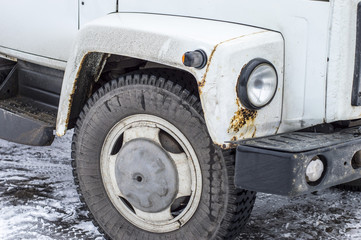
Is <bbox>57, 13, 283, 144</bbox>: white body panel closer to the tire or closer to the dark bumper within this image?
the dark bumper

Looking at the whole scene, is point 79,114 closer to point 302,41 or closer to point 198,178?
point 198,178

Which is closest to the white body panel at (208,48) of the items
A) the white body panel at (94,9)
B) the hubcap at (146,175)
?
the white body panel at (94,9)

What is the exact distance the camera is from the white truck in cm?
233

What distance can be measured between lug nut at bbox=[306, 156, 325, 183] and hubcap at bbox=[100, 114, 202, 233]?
0.49 m

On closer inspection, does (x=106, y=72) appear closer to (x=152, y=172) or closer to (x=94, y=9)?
(x=94, y=9)

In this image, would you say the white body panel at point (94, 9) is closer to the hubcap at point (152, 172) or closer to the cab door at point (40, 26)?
the cab door at point (40, 26)

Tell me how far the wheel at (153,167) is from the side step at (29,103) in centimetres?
38

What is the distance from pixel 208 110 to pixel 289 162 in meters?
0.40

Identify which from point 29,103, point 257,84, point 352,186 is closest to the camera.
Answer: point 257,84

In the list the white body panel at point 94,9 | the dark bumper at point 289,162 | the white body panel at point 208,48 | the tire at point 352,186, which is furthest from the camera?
the tire at point 352,186

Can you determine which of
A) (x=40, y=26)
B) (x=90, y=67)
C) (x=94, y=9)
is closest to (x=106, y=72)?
(x=90, y=67)

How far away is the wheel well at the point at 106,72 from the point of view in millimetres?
2619

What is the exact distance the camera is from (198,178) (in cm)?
253

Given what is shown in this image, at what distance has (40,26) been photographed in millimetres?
3377
